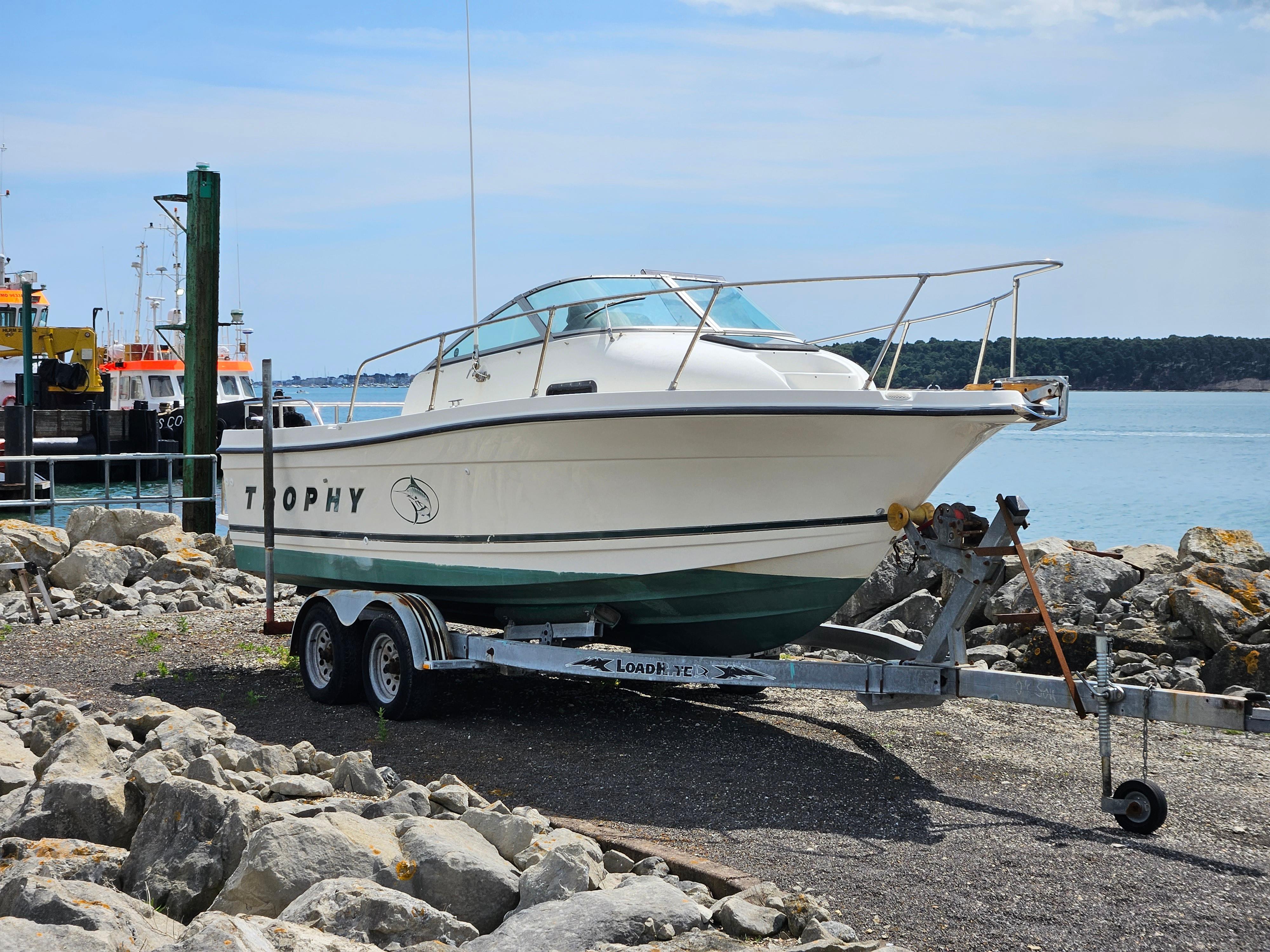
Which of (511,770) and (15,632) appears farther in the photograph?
(15,632)

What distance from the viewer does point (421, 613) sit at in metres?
7.10

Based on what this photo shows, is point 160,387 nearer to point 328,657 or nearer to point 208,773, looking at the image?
point 328,657

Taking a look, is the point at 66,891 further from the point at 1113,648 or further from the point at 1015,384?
the point at 1113,648

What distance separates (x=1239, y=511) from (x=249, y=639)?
29439 mm

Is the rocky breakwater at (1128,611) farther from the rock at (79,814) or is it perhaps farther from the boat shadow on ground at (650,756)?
the rock at (79,814)

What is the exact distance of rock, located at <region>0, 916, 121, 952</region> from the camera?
3346mm

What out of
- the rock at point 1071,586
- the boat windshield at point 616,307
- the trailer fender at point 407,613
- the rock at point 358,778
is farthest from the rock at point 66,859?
the rock at point 1071,586

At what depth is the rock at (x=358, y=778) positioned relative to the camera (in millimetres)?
5500

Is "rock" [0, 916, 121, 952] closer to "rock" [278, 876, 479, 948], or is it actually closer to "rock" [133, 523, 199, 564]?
"rock" [278, 876, 479, 948]

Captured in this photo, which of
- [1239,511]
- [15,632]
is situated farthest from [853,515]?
[1239,511]

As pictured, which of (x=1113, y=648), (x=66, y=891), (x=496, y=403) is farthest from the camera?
(x=1113, y=648)

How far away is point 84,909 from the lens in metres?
3.74

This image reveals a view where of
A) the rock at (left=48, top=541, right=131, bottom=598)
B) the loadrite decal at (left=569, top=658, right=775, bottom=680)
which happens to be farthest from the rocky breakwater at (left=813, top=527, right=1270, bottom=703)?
the rock at (left=48, top=541, right=131, bottom=598)

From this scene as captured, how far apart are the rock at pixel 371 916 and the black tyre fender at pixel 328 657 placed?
11.7 ft
